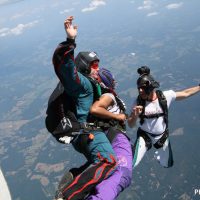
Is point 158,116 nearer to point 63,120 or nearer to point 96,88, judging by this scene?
point 96,88

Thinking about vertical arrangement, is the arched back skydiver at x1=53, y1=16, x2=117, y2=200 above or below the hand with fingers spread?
above

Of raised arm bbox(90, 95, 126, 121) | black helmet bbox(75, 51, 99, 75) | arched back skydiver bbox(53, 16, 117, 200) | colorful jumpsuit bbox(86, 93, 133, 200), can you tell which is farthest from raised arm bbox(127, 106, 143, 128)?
black helmet bbox(75, 51, 99, 75)

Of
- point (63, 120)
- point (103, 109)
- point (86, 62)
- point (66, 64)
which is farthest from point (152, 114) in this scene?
point (66, 64)

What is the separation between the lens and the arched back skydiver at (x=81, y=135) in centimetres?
572

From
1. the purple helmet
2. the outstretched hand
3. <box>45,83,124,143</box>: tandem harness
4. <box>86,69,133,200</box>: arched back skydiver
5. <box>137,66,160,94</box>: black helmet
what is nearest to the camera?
<box>86,69,133,200</box>: arched back skydiver

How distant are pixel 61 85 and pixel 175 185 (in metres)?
177

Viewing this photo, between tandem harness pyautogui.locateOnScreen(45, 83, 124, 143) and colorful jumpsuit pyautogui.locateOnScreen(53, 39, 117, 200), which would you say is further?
tandem harness pyautogui.locateOnScreen(45, 83, 124, 143)

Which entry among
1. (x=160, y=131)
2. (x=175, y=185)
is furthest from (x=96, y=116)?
(x=175, y=185)

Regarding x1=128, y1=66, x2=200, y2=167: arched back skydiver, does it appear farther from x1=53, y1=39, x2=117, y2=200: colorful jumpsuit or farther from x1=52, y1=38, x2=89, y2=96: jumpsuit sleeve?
x1=52, y1=38, x2=89, y2=96: jumpsuit sleeve

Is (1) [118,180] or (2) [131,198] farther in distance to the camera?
(2) [131,198]

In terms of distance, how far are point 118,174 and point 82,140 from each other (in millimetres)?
941

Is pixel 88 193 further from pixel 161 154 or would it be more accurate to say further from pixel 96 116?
pixel 161 154

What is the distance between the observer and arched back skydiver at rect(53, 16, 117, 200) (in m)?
5.72

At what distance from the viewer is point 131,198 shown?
176m
